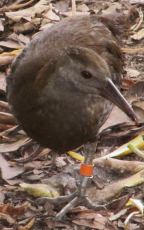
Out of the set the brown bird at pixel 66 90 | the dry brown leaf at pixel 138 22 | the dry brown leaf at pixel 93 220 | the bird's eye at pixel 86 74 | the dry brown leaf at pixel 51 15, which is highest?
the bird's eye at pixel 86 74

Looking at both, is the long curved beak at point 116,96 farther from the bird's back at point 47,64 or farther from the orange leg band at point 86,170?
the orange leg band at point 86,170

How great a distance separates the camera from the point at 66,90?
3.46m

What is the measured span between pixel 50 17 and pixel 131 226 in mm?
3205

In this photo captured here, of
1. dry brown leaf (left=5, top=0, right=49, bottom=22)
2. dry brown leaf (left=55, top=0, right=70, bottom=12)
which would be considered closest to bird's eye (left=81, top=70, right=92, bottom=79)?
dry brown leaf (left=5, top=0, right=49, bottom=22)

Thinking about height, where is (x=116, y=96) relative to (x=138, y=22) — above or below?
above

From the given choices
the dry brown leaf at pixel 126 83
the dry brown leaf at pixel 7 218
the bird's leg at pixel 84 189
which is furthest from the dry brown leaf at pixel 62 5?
the dry brown leaf at pixel 7 218

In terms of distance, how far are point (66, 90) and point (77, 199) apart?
1026 millimetres

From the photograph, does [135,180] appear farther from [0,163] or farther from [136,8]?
[136,8]

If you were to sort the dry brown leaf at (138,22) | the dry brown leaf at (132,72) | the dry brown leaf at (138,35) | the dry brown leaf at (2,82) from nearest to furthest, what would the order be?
the dry brown leaf at (2,82), the dry brown leaf at (132,72), the dry brown leaf at (138,35), the dry brown leaf at (138,22)

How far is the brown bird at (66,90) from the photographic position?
3.32 metres

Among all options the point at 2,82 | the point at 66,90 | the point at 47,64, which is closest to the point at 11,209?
the point at 66,90

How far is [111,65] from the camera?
424 centimetres

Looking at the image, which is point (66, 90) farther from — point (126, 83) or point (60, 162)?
point (126, 83)

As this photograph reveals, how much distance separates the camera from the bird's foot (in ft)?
12.6
